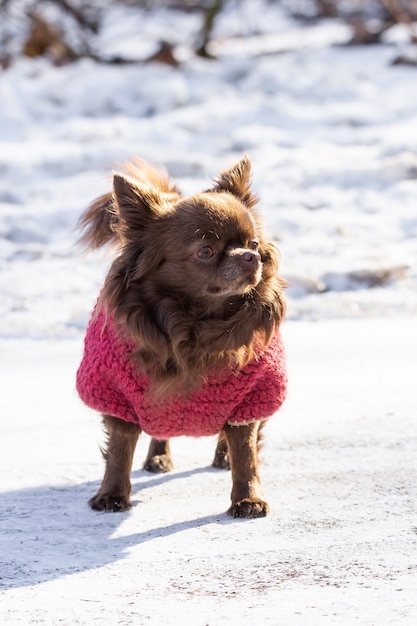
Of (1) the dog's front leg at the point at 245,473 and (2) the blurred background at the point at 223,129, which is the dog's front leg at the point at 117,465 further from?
(2) the blurred background at the point at 223,129

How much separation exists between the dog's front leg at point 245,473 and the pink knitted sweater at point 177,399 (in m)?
0.06

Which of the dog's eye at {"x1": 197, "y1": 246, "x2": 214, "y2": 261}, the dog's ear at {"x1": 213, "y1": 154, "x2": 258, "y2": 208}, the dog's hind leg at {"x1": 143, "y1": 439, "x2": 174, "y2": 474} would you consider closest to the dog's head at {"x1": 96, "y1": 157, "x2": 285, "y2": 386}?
the dog's eye at {"x1": 197, "y1": 246, "x2": 214, "y2": 261}

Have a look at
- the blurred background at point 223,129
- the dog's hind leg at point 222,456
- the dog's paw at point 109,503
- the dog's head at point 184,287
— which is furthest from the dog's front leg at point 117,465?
the blurred background at point 223,129

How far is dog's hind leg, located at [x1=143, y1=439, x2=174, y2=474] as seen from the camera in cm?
347

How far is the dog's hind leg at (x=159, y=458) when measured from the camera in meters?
3.47

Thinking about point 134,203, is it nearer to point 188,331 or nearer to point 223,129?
point 188,331

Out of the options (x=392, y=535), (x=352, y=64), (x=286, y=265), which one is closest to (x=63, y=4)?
(x=352, y=64)

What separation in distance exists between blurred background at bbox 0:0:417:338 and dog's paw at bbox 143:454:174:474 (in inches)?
65.8

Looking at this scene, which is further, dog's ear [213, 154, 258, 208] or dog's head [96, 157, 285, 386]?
dog's ear [213, 154, 258, 208]

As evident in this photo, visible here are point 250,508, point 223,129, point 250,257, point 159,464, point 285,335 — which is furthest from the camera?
point 223,129

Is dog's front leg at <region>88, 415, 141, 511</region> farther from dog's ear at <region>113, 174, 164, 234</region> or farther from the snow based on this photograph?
dog's ear at <region>113, 174, 164, 234</region>

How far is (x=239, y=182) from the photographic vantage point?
3.11 m

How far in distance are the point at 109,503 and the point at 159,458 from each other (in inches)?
18.2

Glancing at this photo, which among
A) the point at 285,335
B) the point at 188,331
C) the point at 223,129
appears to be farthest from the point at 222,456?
the point at 223,129
